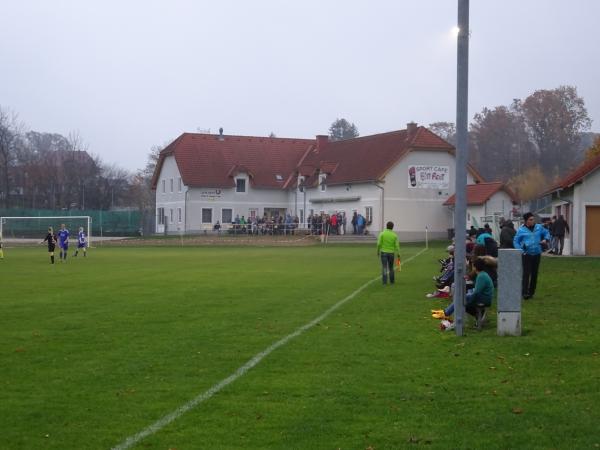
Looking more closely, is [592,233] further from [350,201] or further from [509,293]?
[350,201]

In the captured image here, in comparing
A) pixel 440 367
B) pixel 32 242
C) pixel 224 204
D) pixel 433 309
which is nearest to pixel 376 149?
pixel 224 204

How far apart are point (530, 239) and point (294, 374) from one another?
940 centimetres

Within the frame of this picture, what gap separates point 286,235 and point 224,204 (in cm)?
1169

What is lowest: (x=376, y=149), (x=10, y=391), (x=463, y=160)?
(x=10, y=391)

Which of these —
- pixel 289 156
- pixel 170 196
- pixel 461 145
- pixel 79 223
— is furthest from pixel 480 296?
pixel 289 156

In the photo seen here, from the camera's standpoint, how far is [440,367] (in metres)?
10.7

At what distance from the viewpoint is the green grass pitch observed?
24.9 feet

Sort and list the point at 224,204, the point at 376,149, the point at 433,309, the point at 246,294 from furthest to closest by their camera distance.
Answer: the point at 224,204
the point at 376,149
the point at 246,294
the point at 433,309

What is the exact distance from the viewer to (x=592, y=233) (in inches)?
1484

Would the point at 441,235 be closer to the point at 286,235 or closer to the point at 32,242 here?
the point at 286,235

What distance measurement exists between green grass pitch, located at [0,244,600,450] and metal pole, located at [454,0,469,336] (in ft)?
2.24

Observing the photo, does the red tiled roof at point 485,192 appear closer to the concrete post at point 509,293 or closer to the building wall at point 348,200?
the building wall at point 348,200

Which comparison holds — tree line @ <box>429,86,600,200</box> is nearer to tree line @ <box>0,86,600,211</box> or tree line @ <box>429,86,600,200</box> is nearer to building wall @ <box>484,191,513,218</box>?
tree line @ <box>0,86,600,211</box>

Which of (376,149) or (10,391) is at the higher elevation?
(376,149)
